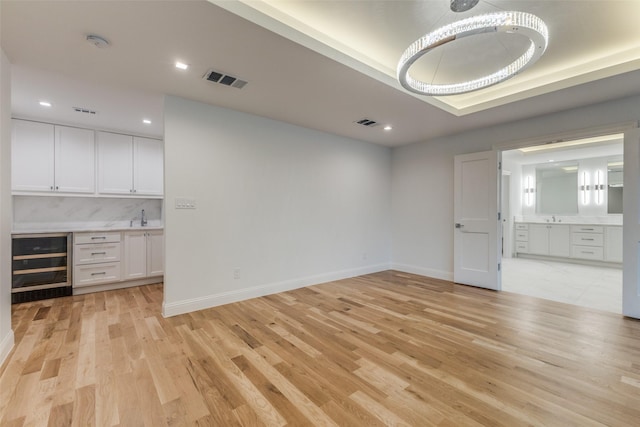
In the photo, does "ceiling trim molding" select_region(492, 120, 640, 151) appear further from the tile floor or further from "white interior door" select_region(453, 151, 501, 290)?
the tile floor

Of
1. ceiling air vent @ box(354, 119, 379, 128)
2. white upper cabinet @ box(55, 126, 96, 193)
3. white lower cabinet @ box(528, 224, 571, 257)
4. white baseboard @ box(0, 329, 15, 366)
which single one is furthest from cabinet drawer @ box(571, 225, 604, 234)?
white upper cabinet @ box(55, 126, 96, 193)

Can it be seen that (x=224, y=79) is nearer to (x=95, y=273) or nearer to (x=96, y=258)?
(x=96, y=258)

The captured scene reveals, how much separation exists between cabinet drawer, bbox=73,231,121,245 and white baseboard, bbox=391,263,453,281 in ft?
16.2

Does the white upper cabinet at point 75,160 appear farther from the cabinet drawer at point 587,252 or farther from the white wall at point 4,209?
→ the cabinet drawer at point 587,252

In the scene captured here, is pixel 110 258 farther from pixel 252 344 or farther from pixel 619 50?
pixel 619 50

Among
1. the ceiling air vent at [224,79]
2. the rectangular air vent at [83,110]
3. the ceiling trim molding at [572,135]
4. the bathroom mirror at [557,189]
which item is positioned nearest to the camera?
the ceiling air vent at [224,79]

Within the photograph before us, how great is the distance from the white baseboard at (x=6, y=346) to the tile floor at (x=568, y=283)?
5.69 metres

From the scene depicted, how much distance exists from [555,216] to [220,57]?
8.69 m

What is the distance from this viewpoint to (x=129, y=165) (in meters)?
4.56

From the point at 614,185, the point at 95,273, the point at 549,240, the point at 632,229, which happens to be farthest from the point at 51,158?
the point at 614,185

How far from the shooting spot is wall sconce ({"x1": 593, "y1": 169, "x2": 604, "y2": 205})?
644 centimetres

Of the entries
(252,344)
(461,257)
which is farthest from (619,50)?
(252,344)

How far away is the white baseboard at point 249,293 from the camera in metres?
3.15

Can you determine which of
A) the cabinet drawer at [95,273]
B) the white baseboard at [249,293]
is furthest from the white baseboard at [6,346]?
the cabinet drawer at [95,273]
